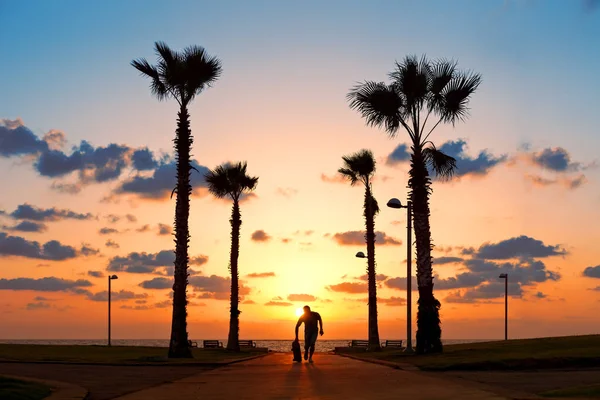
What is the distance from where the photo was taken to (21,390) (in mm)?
16125

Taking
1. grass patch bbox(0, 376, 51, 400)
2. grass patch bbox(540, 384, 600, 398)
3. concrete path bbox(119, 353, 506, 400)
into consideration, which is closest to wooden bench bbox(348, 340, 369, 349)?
concrete path bbox(119, 353, 506, 400)

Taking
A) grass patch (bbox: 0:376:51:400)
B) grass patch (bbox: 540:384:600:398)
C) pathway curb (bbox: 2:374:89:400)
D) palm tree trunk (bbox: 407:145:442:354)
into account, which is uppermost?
palm tree trunk (bbox: 407:145:442:354)

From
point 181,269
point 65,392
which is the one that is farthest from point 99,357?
point 65,392

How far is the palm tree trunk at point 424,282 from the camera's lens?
36406 millimetres

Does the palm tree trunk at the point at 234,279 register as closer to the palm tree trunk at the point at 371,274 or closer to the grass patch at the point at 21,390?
the palm tree trunk at the point at 371,274

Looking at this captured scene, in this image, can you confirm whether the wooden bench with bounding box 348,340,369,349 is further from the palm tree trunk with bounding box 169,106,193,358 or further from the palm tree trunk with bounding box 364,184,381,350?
the palm tree trunk with bounding box 169,106,193,358

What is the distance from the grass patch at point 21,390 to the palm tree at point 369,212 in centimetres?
4162

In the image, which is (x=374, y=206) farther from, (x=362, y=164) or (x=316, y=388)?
(x=316, y=388)

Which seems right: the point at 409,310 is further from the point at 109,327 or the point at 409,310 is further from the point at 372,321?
the point at 109,327

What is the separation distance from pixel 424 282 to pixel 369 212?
2329cm

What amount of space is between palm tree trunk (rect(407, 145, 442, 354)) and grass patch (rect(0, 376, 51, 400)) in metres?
21.3

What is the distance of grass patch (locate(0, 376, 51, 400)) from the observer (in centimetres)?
1507

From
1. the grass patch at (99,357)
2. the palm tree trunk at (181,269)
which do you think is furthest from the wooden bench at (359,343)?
the palm tree trunk at (181,269)

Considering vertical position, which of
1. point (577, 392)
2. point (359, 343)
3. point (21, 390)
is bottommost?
point (359, 343)
